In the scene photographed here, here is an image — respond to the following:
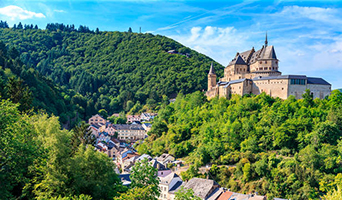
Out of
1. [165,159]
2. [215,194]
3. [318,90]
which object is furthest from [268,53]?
[215,194]

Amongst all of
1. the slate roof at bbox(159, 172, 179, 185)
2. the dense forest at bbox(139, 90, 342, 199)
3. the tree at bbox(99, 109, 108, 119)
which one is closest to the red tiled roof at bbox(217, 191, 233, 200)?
the dense forest at bbox(139, 90, 342, 199)

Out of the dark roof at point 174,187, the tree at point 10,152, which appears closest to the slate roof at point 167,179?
the dark roof at point 174,187

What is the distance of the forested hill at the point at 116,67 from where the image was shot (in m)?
123

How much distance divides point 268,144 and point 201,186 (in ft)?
51.9

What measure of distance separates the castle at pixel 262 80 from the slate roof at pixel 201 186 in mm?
22615

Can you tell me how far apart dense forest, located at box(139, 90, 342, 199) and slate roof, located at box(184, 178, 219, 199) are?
5151 mm

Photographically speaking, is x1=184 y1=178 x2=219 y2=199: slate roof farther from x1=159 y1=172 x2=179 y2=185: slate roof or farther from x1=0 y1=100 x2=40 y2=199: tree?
x1=0 y1=100 x2=40 y2=199: tree

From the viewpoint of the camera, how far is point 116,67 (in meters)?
161

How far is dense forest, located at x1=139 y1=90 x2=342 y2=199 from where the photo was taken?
44062mm

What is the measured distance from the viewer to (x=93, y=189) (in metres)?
22.0

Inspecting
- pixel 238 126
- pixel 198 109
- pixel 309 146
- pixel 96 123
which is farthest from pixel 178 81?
pixel 309 146

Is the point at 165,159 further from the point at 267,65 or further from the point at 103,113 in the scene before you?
the point at 103,113

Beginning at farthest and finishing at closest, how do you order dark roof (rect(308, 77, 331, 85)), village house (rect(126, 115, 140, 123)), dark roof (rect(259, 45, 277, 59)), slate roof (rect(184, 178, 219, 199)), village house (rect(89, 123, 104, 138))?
village house (rect(126, 115, 140, 123)) < village house (rect(89, 123, 104, 138)) < dark roof (rect(259, 45, 277, 59)) < dark roof (rect(308, 77, 331, 85)) < slate roof (rect(184, 178, 219, 199))

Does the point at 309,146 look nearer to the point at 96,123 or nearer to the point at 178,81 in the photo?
the point at 96,123
